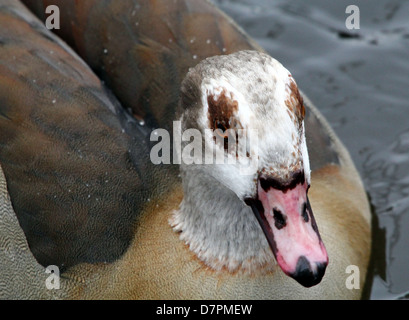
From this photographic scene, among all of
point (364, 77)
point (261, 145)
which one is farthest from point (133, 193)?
point (364, 77)

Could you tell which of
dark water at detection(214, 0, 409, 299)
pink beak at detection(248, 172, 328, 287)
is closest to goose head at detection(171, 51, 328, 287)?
pink beak at detection(248, 172, 328, 287)

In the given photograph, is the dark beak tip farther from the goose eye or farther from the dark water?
the dark water

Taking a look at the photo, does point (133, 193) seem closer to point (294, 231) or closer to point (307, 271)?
point (294, 231)

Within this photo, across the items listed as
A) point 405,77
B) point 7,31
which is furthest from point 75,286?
point 405,77

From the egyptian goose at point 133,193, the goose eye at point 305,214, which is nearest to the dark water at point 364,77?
the egyptian goose at point 133,193

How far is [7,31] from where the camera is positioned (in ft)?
15.2

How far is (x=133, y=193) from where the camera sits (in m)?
4.36

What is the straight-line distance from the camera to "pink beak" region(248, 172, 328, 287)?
352 cm

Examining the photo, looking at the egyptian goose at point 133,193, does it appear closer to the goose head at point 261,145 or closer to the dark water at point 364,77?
the goose head at point 261,145

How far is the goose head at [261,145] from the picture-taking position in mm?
3521

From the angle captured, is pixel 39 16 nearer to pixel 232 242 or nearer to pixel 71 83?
pixel 71 83

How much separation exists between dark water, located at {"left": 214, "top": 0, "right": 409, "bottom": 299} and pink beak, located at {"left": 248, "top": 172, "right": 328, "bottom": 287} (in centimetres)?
162

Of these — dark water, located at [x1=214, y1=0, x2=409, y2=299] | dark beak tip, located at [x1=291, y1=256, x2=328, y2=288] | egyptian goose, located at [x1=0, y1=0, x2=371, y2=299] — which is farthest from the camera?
dark water, located at [x1=214, y1=0, x2=409, y2=299]

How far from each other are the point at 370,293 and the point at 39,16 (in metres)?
2.52
